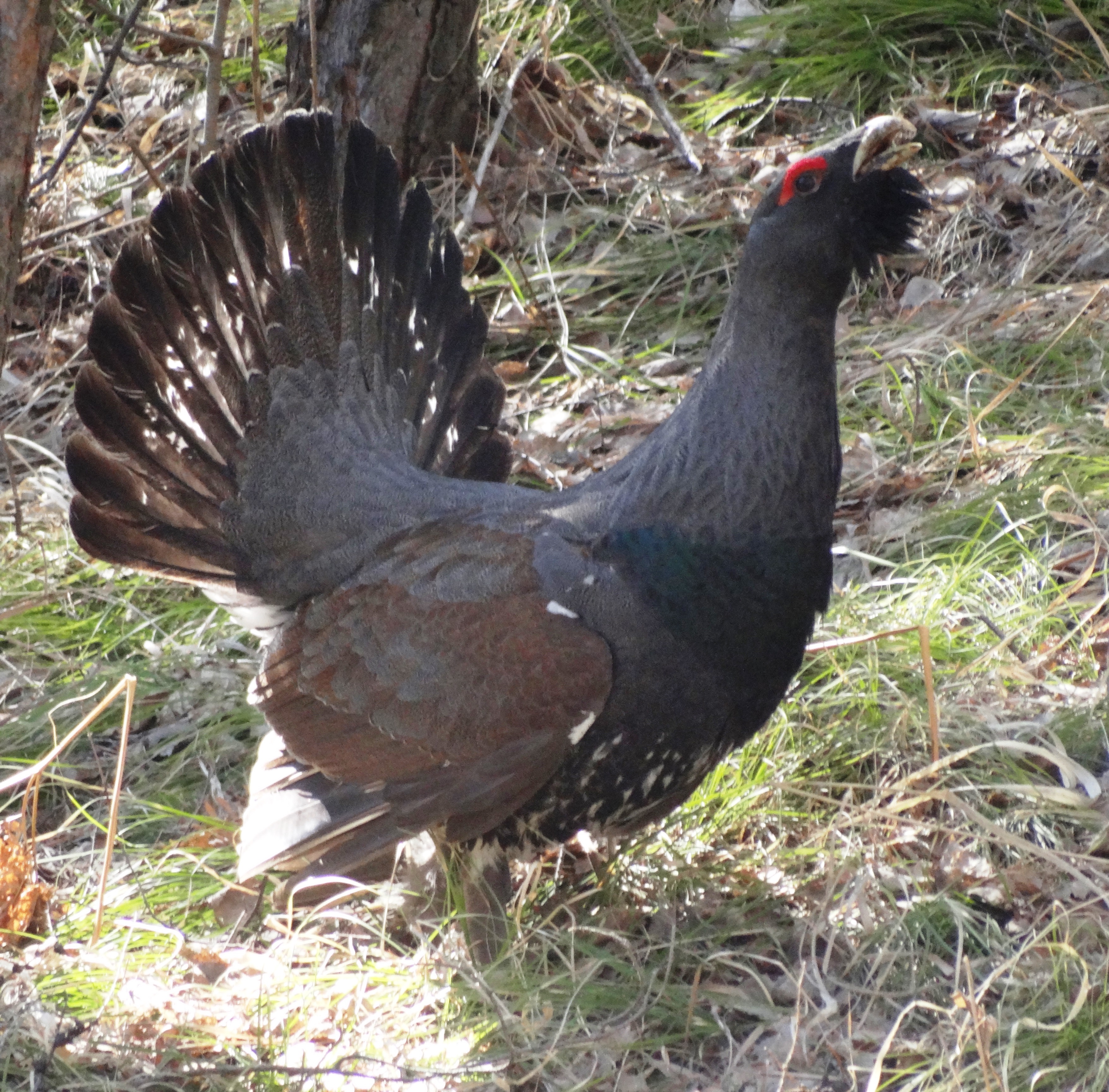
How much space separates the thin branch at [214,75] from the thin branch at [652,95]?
76.4 inches

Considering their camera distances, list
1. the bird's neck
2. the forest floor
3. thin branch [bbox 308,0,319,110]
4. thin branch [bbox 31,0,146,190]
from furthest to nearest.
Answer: thin branch [bbox 308,0,319,110] < thin branch [bbox 31,0,146,190] < the bird's neck < the forest floor

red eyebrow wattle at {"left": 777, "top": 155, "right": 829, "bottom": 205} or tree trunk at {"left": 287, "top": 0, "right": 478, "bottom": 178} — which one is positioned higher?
tree trunk at {"left": 287, "top": 0, "right": 478, "bottom": 178}

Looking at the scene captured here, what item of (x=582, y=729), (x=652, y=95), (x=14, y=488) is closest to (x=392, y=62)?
(x=652, y=95)

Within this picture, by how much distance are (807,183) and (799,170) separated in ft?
0.12

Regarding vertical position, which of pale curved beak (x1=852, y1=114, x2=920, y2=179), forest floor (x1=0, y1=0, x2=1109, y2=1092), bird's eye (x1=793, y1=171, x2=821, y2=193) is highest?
pale curved beak (x1=852, y1=114, x2=920, y2=179)

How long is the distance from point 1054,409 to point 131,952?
3460 millimetres

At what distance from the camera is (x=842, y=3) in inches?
263

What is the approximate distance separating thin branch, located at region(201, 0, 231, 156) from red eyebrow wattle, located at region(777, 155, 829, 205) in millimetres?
2532

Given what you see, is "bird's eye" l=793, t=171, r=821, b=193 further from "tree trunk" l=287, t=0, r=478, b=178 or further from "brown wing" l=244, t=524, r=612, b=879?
"tree trunk" l=287, t=0, r=478, b=178

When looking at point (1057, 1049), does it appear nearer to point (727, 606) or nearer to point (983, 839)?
point (983, 839)

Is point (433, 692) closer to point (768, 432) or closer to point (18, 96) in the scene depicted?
point (768, 432)

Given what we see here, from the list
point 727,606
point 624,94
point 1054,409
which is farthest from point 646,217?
point 727,606

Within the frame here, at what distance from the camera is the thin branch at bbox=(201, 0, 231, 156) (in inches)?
204

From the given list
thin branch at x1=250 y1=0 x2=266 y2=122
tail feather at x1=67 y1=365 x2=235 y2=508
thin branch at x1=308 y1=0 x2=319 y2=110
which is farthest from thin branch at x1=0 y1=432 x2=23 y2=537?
thin branch at x1=308 y1=0 x2=319 y2=110
